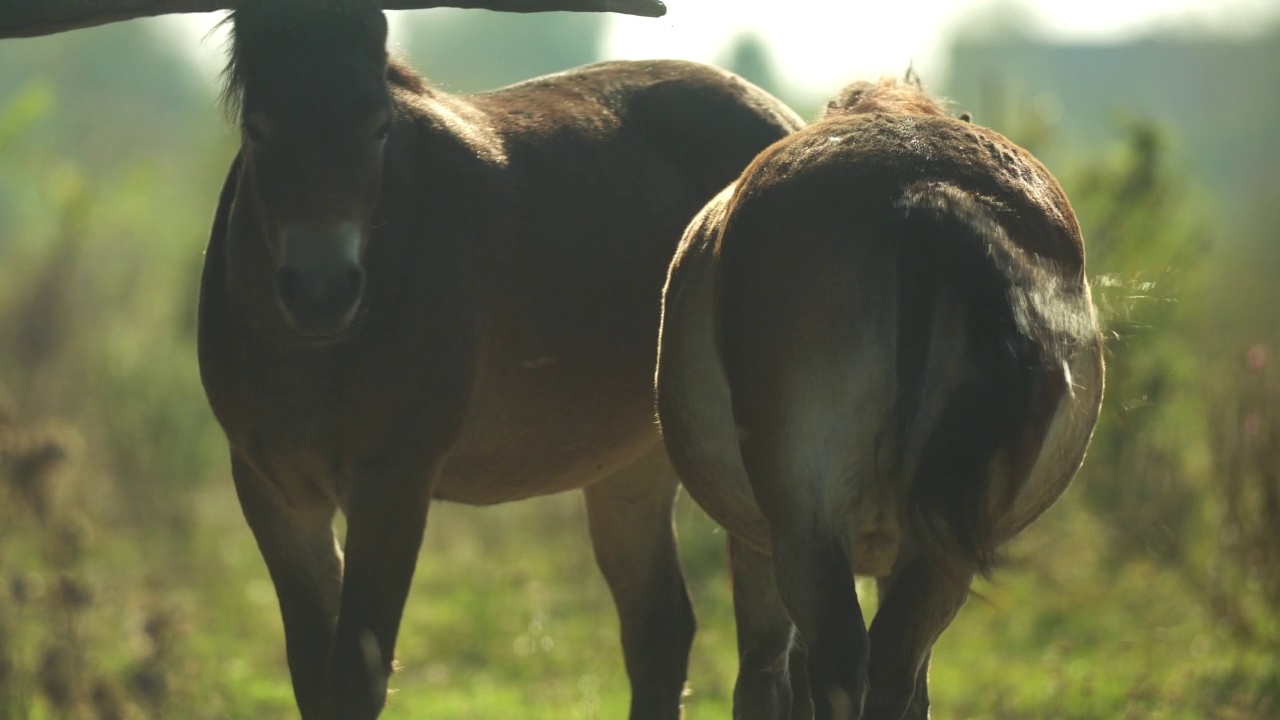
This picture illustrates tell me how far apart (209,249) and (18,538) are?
8259 millimetres

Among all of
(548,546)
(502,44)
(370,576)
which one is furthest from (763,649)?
(502,44)

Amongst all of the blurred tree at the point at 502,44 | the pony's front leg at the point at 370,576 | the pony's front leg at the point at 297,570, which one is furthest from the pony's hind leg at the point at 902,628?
the blurred tree at the point at 502,44

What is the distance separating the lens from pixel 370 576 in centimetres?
446

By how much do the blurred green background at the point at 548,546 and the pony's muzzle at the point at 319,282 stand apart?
104 centimetres

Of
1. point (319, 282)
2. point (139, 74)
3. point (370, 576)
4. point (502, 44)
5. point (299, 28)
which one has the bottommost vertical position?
point (502, 44)

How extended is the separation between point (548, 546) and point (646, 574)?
293 inches

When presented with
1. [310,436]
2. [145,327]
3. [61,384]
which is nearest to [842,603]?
[310,436]

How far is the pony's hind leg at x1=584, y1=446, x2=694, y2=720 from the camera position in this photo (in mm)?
5809

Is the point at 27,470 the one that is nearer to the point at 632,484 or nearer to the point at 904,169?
the point at 632,484

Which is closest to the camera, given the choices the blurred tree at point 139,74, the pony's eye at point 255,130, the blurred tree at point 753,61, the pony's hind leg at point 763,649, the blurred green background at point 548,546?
the pony's eye at point 255,130

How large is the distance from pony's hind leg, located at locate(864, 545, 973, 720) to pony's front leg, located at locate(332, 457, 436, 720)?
1642mm

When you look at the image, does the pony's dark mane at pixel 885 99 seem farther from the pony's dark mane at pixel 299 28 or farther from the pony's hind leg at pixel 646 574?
the pony's hind leg at pixel 646 574

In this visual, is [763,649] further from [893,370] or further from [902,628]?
[893,370]

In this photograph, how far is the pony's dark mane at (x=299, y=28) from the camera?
4258 millimetres
